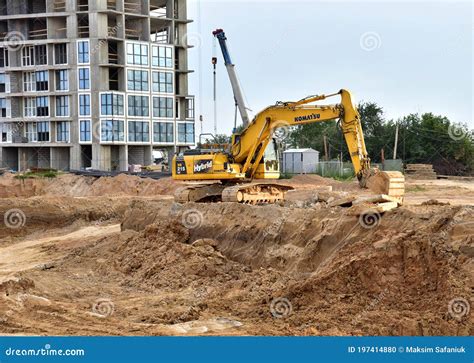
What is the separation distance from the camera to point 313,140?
236ft

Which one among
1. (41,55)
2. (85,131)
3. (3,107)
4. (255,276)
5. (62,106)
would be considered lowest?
(255,276)

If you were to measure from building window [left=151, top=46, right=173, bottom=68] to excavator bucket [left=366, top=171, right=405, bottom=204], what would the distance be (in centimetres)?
5014

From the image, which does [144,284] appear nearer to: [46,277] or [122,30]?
[46,277]

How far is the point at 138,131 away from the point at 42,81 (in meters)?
9.94

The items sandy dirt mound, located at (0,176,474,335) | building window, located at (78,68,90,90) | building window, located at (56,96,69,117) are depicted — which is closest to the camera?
sandy dirt mound, located at (0,176,474,335)

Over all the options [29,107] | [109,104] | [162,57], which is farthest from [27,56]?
[162,57]

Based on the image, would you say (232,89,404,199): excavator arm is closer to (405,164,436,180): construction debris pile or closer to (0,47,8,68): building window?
(405,164,436,180): construction debris pile

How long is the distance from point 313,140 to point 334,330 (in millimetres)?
61047

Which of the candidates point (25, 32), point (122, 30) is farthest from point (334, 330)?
point (25, 32)

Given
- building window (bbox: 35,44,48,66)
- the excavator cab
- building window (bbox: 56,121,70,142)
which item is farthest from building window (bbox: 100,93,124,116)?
the excavator cab

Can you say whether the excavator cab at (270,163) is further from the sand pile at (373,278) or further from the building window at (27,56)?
the building window at (27,56)

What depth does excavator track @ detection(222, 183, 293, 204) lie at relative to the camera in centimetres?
2458

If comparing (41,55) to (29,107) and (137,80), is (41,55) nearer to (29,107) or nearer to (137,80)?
(29,107)

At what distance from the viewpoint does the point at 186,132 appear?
239ft
